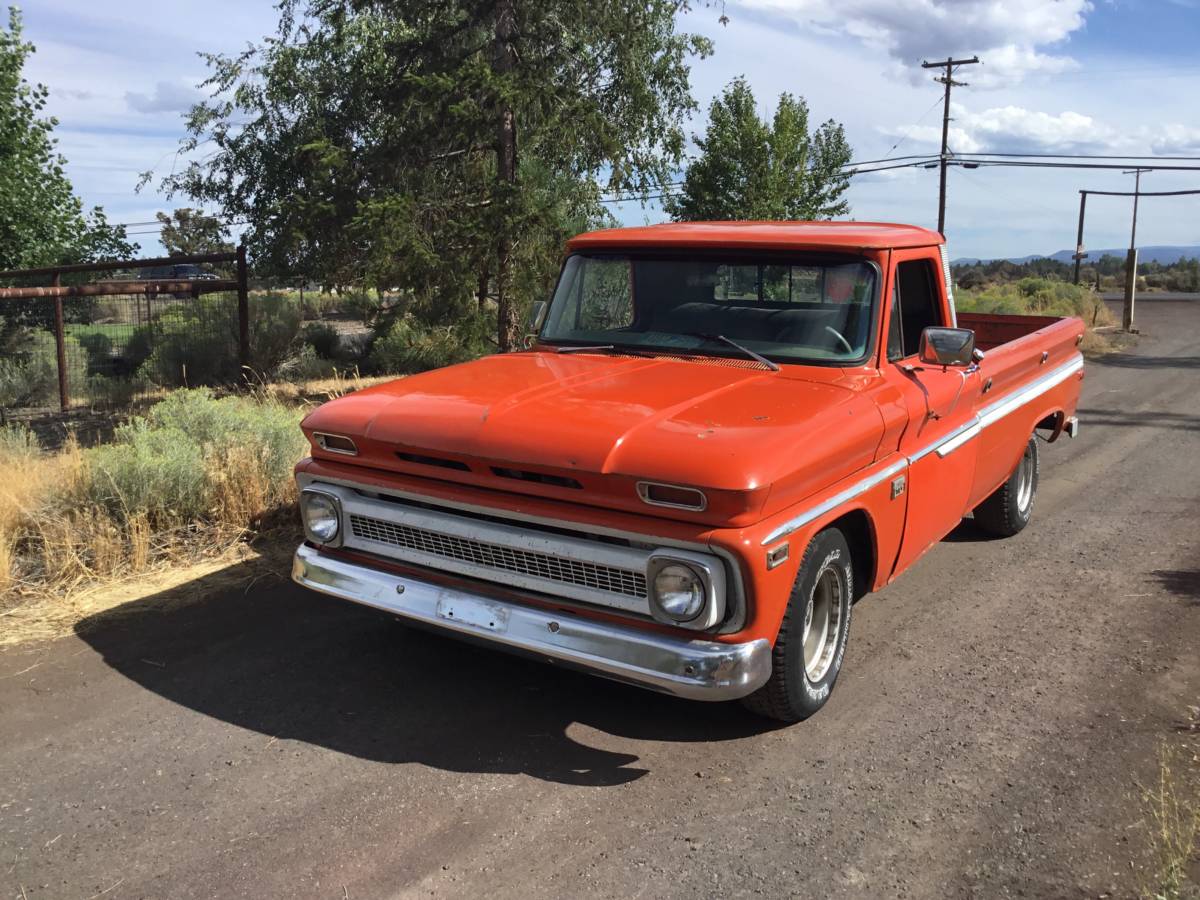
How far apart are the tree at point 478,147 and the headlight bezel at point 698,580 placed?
789cm

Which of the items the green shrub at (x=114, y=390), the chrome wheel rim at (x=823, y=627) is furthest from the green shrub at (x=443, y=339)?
the chrome wheel rim at (x=823, y=627)

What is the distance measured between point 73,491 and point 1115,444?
29.7 ft

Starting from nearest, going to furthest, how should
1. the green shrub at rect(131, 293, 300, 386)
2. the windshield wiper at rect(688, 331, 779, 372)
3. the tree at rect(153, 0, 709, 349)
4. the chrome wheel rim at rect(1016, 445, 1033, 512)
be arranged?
the windshield wiper at rect(688, 331, 779, 372), the chrome wheel rim at rect(1016, 445, 1033, 512), the tree at rect(153, 0, 709, 349), the green shrub at rect(131, 293, 300, 386)

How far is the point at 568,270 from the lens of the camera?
5141 mm

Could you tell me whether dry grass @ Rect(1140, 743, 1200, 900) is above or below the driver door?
below

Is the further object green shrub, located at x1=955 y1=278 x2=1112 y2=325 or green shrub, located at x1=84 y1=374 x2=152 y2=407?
green shrub, located at x1=955 y1=278 x2=1112 y2=325

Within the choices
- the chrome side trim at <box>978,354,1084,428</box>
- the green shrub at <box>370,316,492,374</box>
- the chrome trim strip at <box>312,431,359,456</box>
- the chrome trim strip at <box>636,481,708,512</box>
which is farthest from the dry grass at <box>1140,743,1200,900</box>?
the green shrub at <box>370,316,492,374</box>

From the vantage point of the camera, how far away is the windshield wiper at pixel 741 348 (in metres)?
4.38

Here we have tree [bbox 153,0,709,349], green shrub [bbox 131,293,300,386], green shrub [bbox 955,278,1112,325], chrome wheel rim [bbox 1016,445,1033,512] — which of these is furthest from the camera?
green shrub [bbox 955,278,1112,325]

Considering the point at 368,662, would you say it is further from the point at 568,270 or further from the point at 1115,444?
→ the point at 1115,444

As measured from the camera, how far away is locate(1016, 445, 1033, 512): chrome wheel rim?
21.1ft

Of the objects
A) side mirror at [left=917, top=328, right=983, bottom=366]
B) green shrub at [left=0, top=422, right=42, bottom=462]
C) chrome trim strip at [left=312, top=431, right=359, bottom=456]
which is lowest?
green shrub at [left=0, top=422, right=42, bottom=462]

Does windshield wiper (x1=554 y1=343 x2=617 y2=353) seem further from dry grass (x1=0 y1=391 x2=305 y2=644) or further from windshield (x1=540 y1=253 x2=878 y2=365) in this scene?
dry grass (x1=0 y1=391 x2=305 y2=644)

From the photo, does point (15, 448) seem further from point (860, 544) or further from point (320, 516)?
point (860, 544)
